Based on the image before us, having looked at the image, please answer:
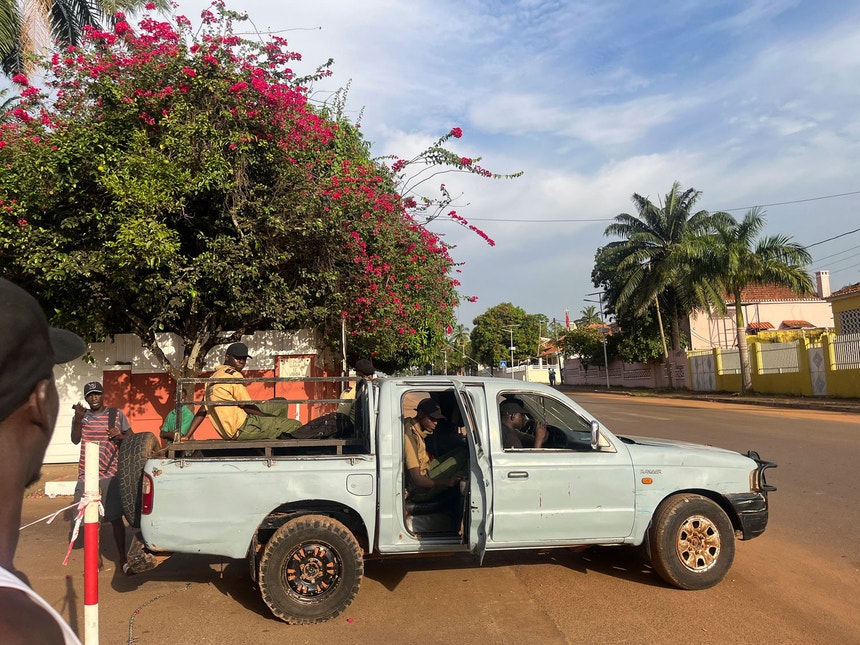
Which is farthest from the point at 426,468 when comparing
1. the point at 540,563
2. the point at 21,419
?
the point at 21,419

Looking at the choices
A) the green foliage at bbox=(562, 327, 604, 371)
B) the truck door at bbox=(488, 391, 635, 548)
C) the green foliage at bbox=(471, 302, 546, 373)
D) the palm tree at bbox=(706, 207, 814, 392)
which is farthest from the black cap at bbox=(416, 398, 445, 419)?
the green foliage at bbox=(471, 302, 546, 373)

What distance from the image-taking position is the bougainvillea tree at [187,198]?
8.10m

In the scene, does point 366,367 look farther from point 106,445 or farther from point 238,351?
point 106,445

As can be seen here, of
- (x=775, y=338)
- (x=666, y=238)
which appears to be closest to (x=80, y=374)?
(x=666, y=238)

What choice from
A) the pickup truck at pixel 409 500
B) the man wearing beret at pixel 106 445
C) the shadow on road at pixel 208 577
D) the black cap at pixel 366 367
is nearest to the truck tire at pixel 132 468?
the pickup truck at pixel 409 500

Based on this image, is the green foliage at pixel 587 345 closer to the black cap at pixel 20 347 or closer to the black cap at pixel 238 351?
the black cap at pixel 238 351

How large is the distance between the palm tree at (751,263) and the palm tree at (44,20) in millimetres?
23680

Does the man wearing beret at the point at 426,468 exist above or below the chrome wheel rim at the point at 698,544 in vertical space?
above

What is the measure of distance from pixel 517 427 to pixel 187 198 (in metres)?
6.07

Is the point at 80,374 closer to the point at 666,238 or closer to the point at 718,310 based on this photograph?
the point at 718,310

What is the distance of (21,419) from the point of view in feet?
3.67

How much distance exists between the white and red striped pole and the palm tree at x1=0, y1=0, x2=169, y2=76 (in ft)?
42.2

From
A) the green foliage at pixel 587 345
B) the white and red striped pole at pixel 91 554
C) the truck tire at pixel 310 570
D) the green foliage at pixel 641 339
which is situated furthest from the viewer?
the green foliage at pixel 587 345

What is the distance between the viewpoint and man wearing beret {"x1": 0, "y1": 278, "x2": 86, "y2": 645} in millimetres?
968
